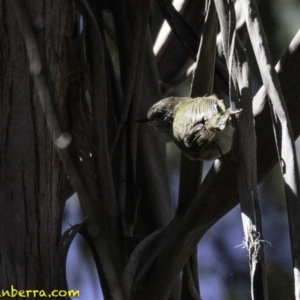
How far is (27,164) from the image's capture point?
171cm

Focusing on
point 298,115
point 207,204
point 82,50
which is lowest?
point 207,204

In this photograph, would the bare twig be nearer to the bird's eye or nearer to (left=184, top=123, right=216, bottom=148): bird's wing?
(left=184, top=123, right=216, bottom=148): bird's wing

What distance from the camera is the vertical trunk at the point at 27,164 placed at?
165 centimetres

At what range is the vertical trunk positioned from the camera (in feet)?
5.41

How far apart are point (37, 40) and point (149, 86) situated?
2.37 ft

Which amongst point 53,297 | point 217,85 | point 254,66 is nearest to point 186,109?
point 217,85

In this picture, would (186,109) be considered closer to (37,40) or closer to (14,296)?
(37,40)

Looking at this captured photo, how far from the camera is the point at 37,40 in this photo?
176 cm

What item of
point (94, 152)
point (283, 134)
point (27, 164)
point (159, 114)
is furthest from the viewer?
point (159, 114)

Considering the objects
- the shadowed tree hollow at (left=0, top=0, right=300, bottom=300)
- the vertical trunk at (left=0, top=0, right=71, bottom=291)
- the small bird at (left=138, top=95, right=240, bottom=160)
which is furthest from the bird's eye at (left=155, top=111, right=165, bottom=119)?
the vertical trunk at (left=0, top=0, right=71, bottom=291)

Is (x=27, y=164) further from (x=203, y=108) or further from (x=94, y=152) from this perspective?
(x=203, y=108)

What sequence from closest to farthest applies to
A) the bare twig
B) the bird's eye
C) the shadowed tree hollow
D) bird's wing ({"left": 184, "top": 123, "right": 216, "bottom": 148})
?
the bare twig, the shadowed tree hollow, bird's wing ({"left": 184, "top": 123, "right": 216, "bottom": 148}), the bird's eye

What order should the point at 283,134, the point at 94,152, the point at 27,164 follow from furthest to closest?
the point at 94,152, the point at 27,164, the point at 283,134

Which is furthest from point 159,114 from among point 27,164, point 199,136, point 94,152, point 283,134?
point 283,134
